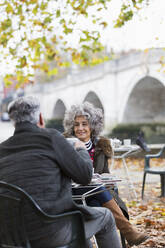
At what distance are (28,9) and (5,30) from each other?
25.1 inches

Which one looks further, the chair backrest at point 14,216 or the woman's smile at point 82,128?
the woman's smile at point 82,128

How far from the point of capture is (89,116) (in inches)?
137

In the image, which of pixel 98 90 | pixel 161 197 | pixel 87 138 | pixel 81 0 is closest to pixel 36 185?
pixel 87 138

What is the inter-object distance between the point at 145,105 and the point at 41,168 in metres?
26.4

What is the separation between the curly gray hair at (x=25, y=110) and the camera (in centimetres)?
228

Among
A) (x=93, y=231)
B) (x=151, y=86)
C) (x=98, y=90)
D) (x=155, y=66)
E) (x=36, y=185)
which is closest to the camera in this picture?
(x=36, y=185)

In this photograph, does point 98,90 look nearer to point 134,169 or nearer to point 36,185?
point 134,169

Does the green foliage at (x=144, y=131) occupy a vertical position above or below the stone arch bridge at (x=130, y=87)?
below

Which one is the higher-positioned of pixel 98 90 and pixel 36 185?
pixel 98 90

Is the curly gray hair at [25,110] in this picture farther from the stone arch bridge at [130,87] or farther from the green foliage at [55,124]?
the green foliage at [55,124]

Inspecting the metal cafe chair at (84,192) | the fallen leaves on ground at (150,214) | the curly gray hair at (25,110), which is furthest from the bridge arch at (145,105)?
the curly gray hair at (25,110)

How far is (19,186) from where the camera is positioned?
2.15m

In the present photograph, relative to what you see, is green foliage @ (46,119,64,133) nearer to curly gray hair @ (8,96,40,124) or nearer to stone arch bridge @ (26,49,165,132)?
stone arch bridge @ (26,49,165,132)

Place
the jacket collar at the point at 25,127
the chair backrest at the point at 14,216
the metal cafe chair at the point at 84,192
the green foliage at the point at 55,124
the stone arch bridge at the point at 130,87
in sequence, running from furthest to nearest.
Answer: the green foliage at the point at 55,124 → the stone arch bridge at the point at 130,87 → the metal cafe chair at the point at 84,192 → the jacket collar at the point at 25,127 → the chair backrest at the point at 14,216
